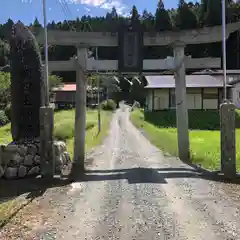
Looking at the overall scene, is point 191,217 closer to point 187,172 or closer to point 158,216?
point 158,216

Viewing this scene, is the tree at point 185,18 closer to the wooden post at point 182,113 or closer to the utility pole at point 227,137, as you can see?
the wooden post at point 182,113

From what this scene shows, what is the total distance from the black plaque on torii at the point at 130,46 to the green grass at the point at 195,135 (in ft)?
14.2

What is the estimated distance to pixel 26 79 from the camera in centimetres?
1245

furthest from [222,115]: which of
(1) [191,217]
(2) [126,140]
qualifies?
(2) [126,140]

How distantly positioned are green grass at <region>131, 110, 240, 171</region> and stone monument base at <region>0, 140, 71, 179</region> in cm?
561

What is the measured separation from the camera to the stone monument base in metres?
11.2

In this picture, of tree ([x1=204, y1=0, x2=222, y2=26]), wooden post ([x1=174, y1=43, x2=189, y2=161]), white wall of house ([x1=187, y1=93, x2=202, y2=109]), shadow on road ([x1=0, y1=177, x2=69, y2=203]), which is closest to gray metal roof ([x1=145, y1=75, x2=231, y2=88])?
white wall of house ([x1=187, y1=93, x2=202, y2=109])

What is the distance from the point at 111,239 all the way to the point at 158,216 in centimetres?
139

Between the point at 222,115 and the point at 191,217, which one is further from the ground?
the point at 222,115

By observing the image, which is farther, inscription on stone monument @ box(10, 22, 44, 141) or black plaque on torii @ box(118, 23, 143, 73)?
black plaque on torii @ box(118, 23, 143, 73)

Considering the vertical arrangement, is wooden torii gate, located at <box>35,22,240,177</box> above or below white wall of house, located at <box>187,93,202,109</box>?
above

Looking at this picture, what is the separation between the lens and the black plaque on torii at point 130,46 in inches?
529

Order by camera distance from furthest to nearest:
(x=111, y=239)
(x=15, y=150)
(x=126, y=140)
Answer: (x=126, y=140) → (x=15, y=150) → (x=111, y=239)

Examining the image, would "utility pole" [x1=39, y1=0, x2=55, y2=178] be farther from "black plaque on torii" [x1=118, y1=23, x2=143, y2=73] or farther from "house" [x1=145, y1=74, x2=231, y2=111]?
"house" [x1=145, y1=74, x2=231, y2=111]
